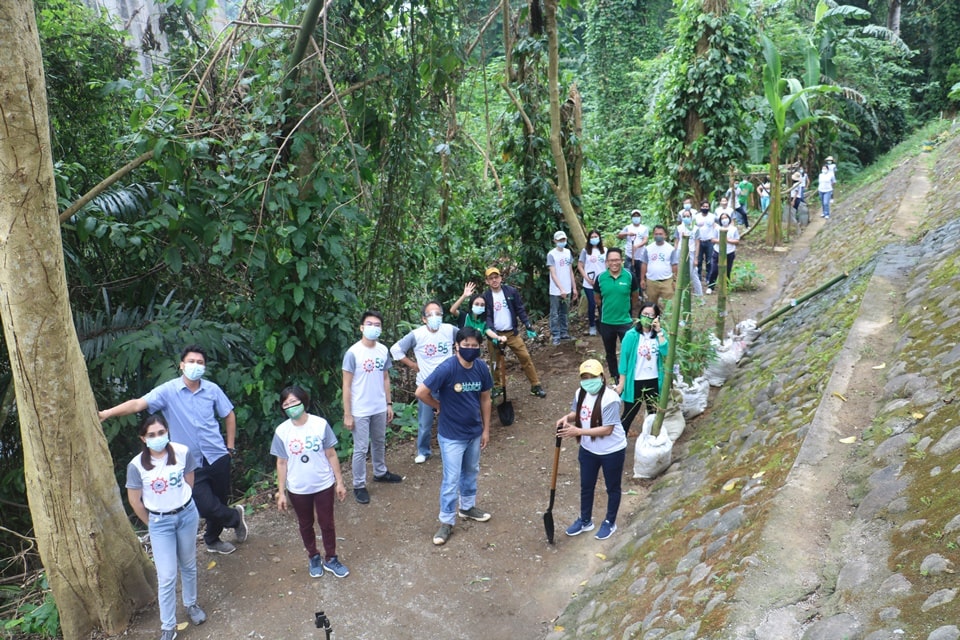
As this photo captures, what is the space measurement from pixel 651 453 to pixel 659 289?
3.73 metres

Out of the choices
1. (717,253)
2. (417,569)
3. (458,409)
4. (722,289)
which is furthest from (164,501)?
(717,253)

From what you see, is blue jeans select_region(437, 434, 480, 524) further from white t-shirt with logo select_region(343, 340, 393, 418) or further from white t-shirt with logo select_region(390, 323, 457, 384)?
white t-shirt with logo select_region(390, 323, 457, 384)

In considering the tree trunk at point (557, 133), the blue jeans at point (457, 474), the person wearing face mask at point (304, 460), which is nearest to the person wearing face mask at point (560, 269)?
the tree trunk at point (557, 133)

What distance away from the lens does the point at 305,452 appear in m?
5.22

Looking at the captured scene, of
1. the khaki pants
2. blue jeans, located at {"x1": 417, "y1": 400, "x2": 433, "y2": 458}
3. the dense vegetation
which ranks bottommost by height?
blue jeans, located at {"x1": 417, "y1": 400, "x2": 433, "y2": 458}

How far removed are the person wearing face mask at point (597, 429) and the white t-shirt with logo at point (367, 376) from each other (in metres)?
1.80

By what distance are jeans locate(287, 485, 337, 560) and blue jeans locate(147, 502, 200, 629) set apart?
73 centimetres

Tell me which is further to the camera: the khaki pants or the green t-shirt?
the khaki pants

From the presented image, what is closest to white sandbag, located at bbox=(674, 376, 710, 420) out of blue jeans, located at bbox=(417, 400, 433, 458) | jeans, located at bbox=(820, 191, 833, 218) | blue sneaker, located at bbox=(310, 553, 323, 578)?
blue jeans, located at bbox=(417, 400, 433, 458)

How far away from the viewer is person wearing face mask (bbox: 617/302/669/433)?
22.0 ft

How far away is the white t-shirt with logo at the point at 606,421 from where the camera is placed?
551 cm

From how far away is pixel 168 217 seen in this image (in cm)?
680

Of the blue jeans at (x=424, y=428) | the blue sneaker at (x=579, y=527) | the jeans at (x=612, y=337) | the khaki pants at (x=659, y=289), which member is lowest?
the blue sneaker at (x=579, y=527)

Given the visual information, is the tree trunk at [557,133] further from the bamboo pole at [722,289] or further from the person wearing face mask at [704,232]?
the bamboo pole at [722,289]
